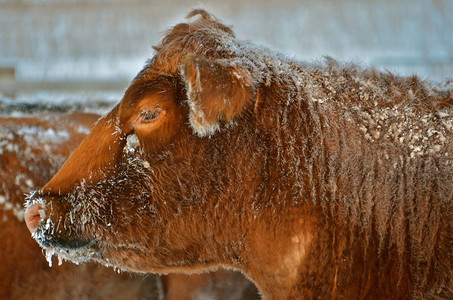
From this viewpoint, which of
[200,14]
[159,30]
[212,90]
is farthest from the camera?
[159,30]

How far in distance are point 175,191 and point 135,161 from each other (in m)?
0.20

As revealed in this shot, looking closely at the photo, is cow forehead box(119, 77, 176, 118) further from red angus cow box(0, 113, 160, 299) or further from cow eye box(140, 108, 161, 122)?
red angus cow box(0, 113, 160, 299)

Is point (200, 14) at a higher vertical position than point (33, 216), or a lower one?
higher

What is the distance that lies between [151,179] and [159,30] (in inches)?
311

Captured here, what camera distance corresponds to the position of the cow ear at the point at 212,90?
2.09 m

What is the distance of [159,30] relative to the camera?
9844 mm

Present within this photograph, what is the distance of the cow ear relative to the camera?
2.09 meters

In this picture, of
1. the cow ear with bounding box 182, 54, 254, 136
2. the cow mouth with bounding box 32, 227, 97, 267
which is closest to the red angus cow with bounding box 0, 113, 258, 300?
the cow mouth with bounding box 32, 227, 97, 267

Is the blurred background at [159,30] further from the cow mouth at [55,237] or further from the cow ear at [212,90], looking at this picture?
the cow ear at [212,90]

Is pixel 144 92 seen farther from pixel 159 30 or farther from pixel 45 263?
pixel 159 30

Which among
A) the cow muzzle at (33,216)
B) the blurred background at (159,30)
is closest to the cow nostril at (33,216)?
the cow muzzle at (33,216)

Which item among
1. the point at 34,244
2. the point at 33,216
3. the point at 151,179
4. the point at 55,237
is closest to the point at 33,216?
the point at 33,216

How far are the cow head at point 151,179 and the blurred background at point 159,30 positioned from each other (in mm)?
6798

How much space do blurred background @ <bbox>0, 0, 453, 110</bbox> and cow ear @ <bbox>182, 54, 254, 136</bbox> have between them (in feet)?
22.8
